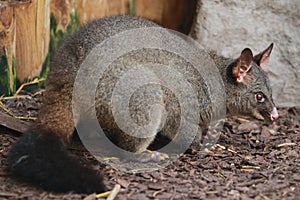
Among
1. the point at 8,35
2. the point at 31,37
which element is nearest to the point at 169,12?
the point at 31,37

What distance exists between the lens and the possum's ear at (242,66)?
6.26 metres

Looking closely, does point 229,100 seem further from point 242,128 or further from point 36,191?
point 36,191

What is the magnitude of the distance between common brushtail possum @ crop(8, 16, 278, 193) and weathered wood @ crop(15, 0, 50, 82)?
1.05 m

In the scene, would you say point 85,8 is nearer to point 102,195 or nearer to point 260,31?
point 260,31

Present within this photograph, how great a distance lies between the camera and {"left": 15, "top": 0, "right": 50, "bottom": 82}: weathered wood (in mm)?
6941

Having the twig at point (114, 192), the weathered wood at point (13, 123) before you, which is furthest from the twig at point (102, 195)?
the weathered wood at point (13, 123)

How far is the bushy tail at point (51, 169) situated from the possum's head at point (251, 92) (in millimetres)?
2227

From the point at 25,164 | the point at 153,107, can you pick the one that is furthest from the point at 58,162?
the point at 153,107

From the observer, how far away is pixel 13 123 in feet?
20.4

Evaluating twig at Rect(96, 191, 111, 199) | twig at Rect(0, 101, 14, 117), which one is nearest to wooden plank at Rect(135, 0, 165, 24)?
twig at Rect(0, 101, 14, 117)

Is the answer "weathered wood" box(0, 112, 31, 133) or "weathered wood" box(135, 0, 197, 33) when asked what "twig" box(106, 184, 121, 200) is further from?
"weathered wood" box(135, 0, 197, 33)

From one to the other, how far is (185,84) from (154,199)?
5.29 feet

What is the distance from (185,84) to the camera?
6215 millimetres

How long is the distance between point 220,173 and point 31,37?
2.93 m
